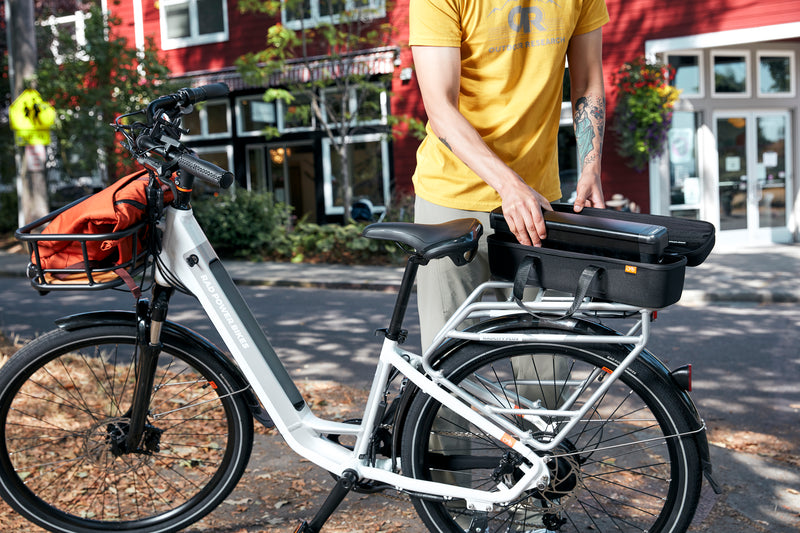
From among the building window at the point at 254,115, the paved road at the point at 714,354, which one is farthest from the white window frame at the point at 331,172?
the paved road at the point at 714,354

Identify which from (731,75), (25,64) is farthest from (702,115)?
(25,64)

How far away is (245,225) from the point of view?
13.3 meters

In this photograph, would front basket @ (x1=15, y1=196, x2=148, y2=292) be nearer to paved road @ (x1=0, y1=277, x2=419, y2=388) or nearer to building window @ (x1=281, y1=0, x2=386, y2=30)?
paved road @ (x1=0, y1=277, x2=419, y2=388)

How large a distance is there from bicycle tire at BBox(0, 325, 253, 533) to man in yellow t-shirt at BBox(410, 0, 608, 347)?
2.70ft

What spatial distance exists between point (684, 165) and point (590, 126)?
38.3ft

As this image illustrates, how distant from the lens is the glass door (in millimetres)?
13383

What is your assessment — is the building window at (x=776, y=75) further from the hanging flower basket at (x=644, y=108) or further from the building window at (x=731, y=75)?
the hanging flower basket at (x=644, y=108)

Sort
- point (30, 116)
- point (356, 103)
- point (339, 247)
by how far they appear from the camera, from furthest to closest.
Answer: point (356, 103) → point (339, 247) → point (30, 116)

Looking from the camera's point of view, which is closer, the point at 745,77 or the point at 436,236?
the point at 436,236

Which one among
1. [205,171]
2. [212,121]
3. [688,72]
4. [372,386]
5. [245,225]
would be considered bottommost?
[372,386]

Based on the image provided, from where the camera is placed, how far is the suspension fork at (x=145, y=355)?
2.50m

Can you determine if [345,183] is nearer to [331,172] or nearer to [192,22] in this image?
[331,172]

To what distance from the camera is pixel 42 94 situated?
14234mm

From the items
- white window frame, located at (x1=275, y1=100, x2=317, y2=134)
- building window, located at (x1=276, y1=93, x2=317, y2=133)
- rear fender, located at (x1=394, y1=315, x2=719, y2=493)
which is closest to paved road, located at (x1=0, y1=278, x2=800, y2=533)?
rear fender, located at (x1=394, y1=315, x2=719, y2=493)
